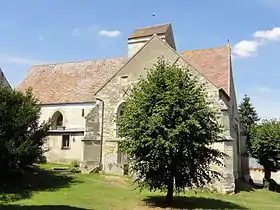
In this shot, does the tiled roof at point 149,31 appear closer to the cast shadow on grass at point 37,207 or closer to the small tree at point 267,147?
the small tree at point 267,147

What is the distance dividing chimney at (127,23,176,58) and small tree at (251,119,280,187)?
14.2 metres

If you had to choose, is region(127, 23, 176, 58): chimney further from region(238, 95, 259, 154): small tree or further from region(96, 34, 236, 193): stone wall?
region(238, 95, 259, 154): small tree

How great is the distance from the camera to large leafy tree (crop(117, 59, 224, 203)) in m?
17.9

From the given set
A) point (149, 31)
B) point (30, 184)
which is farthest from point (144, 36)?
point (30, 184)

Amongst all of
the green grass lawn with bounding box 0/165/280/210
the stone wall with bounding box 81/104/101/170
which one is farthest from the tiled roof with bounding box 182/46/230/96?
the green grass lawn with bounding box 0/165/280/210

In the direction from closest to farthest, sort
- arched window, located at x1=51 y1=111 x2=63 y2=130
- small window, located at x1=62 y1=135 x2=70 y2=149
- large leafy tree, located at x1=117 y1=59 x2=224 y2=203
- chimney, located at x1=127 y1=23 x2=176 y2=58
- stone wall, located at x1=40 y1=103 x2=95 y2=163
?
large leafy tree, located at x1=117 y1=59 x2=224 y2=203 < stone wall, located at x1=40 y1=103 x2=95 y2=163 < small window, located at x1=62 y1=135 x2=70 y2=149 < arched window, located at x1=51 y1=111 x2=63 y2=130 < chimney, located at x1=127 y1=23 x2=176 y2=58

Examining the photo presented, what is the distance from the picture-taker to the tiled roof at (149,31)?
131 feet

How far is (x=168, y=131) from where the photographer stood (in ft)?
58.2

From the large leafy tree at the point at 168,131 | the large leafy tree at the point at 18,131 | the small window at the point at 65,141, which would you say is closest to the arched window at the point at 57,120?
the small window at the point at 65,141

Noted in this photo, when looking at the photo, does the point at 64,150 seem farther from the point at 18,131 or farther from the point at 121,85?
the point at 18,131

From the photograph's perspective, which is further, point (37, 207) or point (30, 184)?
point (30, 184)

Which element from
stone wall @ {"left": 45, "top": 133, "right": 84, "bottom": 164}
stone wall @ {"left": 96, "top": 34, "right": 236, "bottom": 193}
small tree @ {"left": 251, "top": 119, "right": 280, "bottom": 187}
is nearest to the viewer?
stone wall @ {"left": 96, "top": 34, "right": 236, "bottom": 193}

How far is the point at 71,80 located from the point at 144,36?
9.70 metres

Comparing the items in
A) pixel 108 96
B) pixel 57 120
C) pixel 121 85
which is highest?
pixel 121 85
